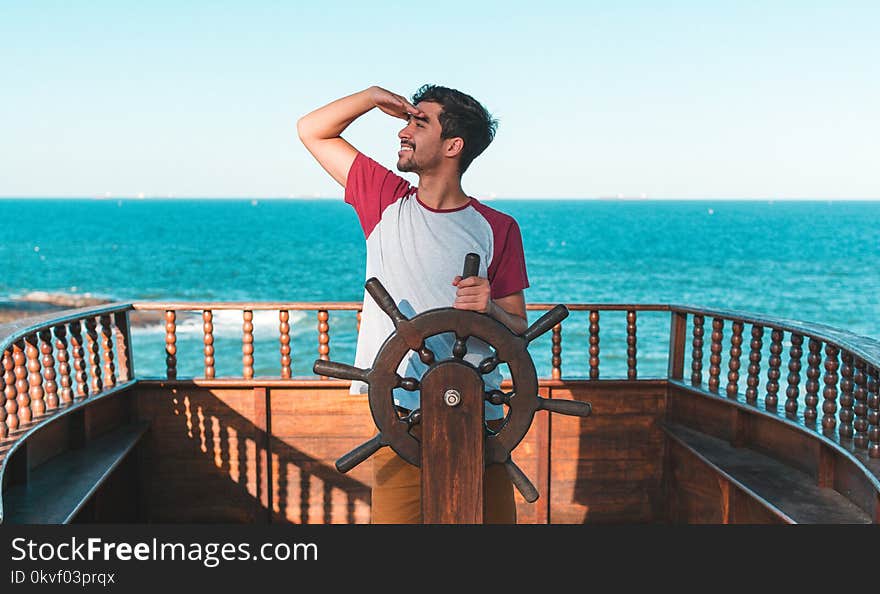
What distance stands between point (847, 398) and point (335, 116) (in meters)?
2.19

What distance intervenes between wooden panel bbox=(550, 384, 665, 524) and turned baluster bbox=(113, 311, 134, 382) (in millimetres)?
2090

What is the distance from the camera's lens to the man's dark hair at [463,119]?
7.04 ft

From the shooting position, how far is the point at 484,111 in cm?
219

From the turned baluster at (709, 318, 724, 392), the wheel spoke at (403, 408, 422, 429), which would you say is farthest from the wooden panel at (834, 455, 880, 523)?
the wheel spoke at (403, 408, 422, 429)

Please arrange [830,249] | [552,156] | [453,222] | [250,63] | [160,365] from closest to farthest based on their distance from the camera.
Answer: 1. [453,222]
2. [160,365]
3. [830,249]
4. [250,63]
5. [552,156]

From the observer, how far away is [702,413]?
4633 mm

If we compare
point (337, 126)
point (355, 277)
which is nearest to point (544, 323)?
point (337, 126)

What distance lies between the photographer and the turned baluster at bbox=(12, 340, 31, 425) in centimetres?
367

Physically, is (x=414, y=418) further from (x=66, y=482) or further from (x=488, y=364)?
(x=66, y=482)

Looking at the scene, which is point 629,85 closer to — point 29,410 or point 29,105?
point 29,105

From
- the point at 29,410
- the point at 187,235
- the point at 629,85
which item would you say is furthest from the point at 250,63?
the point at 29,410

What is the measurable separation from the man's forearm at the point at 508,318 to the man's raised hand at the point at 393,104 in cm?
47

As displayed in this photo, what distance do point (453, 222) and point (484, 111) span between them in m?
0.27

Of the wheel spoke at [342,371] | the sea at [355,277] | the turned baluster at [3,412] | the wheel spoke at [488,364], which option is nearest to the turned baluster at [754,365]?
the wheel spoke at [488,364]
